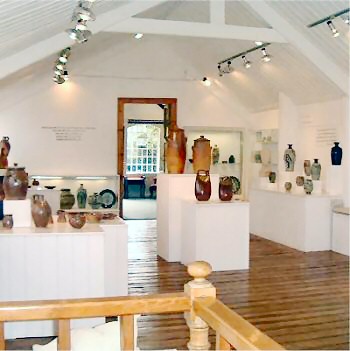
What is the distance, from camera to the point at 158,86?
431 inches

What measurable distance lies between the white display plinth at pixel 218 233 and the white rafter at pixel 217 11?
2.47 meters

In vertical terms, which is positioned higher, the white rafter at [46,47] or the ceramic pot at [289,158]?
→ the white rafter at [46,47]

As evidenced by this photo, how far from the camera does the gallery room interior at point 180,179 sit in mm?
3969

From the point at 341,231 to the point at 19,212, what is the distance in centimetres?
491

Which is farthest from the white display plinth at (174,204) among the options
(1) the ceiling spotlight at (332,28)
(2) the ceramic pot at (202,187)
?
(1) the ceiling spotlight at (332,28)

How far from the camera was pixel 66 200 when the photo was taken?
10016 millimetres

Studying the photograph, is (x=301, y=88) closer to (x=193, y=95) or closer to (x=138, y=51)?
(x=193, y=95)

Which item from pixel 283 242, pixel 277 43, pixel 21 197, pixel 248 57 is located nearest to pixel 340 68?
pixel 277 43

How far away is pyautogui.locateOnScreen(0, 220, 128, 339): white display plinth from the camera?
13.2 ft

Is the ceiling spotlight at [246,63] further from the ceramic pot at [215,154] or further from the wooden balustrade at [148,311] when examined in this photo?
the wooden balustrade at [148,311]

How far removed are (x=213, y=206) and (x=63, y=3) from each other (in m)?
2.88

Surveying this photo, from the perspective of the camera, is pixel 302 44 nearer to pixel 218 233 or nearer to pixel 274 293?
pixel 218 233

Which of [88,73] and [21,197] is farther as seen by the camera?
[88,73]

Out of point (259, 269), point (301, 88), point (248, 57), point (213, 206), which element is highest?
point (248, 57)
